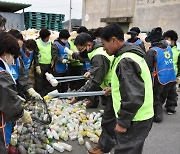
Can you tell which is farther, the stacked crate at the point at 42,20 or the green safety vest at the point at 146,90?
the stacked crate at the point at 42,20

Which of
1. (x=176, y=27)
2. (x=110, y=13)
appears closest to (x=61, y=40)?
(x=176, y=27)

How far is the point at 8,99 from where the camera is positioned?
1.99 meters

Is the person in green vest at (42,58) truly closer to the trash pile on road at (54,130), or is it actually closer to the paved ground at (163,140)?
the trash pile on road at (54,130)

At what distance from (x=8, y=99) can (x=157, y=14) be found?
16001 millimetres

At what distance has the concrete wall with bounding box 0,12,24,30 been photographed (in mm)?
8383

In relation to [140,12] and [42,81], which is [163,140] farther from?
[140,12]

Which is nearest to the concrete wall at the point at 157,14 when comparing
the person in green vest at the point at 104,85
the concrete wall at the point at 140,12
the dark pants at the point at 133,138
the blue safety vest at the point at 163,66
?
the concrete wall at the point at 140,12

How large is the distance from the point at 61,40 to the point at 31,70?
1.05 meters

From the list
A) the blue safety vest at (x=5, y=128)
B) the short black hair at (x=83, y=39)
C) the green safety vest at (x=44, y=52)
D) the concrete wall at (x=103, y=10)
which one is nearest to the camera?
the blue safety vest at (x=5, y=128)

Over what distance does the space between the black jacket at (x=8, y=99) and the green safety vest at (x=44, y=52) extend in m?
3.48

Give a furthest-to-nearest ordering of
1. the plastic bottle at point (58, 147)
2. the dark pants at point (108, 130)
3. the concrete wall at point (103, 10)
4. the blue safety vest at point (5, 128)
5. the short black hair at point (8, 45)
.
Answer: the concrete wall at point (103, 10) → the plastic bottle at point (58, 147) → the dark pants at point (108, 130) → the short black hair at point (8, 45) → the blue safety vest at point (5, 128)

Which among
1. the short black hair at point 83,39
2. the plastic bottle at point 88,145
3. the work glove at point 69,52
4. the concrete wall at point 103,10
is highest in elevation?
the concrete wall at point 103,10

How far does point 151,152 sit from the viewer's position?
3.47m

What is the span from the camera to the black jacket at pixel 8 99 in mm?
1955
